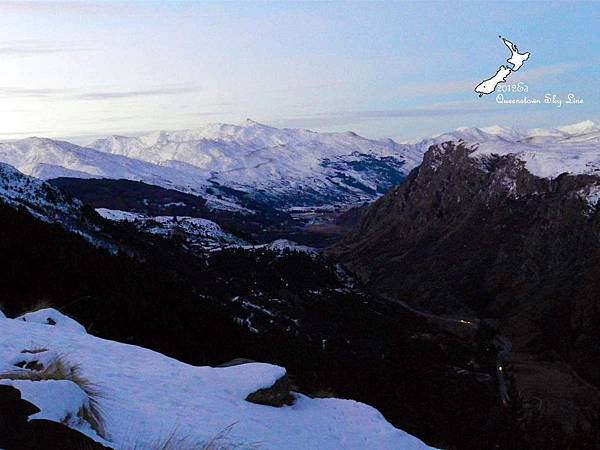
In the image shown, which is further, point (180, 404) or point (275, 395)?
point (275, 395)

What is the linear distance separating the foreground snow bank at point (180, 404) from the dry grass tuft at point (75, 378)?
0.56ft

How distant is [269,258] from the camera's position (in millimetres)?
177500

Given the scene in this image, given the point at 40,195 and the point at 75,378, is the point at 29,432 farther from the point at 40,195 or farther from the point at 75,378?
the point at 40,195

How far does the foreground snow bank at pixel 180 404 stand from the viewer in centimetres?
988

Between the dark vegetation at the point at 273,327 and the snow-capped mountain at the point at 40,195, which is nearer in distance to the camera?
the dark vegetation at the point at 273,327

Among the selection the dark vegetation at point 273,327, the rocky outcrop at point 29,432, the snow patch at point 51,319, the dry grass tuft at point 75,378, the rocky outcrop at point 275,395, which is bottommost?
the dark vegetation at point 273,327

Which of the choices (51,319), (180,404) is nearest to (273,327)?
(51,319)

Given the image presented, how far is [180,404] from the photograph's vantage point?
39.8 ft

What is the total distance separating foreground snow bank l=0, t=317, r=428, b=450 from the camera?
988 centimetres

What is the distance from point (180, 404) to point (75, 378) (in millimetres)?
2143

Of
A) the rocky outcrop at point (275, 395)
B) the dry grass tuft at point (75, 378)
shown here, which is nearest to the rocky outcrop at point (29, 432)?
the dry grass tuft at point (75, 378)

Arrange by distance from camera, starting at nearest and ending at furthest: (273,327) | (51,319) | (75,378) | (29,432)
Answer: (29,432) → (75,378) → (51,319) → (273,327)

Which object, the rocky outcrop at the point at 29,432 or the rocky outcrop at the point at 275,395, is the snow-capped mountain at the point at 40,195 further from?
the rocky outcrop at the point at 29,432

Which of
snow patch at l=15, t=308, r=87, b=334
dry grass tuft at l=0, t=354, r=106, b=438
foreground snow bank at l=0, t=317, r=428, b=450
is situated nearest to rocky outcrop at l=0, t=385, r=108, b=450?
foreground snow bank at l=0, t=317, r=428, b=450
